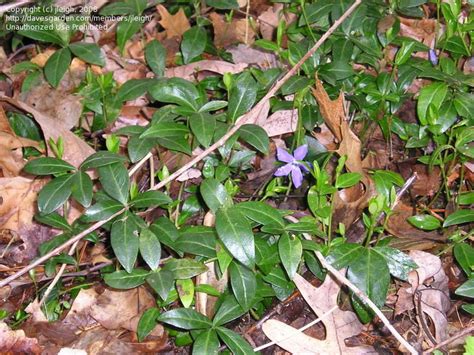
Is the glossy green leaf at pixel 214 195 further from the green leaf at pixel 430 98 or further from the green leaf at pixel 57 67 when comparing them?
the green leaf at pixel 57 67

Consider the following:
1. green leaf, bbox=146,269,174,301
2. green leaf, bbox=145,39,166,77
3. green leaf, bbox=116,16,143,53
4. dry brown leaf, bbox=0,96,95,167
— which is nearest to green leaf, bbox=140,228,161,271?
green leaf, bbox=146,269,174,301

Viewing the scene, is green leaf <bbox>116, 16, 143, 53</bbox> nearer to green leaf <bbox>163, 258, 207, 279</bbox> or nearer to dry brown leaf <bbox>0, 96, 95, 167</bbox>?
dry brown leaf <bbox>0, 96, 95, 167</bbox>

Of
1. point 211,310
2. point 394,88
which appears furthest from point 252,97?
point 211,310

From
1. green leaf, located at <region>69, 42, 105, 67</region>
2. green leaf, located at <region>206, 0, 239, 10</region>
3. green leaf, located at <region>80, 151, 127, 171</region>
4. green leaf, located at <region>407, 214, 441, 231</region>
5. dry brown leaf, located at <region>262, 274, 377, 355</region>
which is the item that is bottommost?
dry brown leaf, located at <region>262, 274, 377, 355</region>

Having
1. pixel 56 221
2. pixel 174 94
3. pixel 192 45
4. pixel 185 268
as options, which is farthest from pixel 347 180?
pixel 192 45

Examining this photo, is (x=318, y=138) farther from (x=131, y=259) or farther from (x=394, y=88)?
(x=131, y=259)

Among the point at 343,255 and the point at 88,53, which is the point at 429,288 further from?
the point at 88,53
